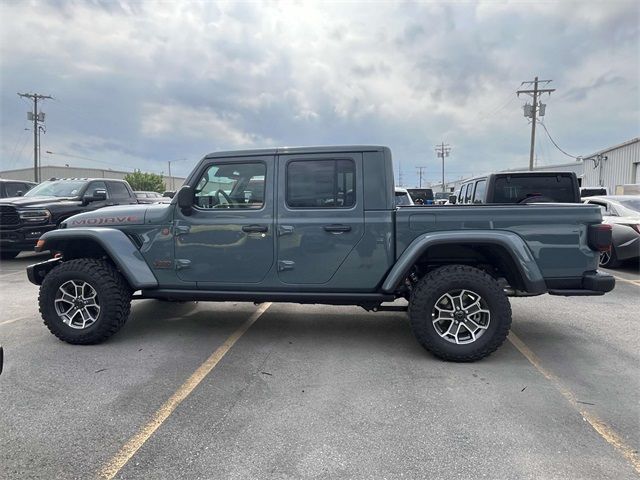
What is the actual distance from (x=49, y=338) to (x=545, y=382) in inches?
194

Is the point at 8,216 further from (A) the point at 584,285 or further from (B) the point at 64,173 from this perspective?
(B) the point at 64,173

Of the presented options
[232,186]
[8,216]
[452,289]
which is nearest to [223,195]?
A: [232,186]

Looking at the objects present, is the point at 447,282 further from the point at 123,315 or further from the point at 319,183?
the point at 123,315

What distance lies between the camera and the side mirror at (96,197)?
31.9 ft

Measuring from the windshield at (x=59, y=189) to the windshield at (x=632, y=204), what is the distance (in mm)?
12972

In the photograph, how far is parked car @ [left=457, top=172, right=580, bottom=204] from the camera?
7.62 m

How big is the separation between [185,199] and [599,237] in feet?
12.7

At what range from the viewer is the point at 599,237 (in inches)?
145

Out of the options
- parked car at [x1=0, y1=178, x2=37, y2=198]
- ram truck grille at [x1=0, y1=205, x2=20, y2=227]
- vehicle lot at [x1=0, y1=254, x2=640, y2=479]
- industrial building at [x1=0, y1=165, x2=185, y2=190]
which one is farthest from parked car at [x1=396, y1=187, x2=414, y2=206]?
industrial building at [x1=0, y1=165, x2=185, y2=190]

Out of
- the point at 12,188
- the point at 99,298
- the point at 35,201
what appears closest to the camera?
the point at 99,298

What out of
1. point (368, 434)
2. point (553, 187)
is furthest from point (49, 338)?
point (553, 187)

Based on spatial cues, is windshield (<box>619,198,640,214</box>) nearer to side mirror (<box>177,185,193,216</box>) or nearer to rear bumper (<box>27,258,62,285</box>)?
side mirror (<box>177,185,193,216</box>)

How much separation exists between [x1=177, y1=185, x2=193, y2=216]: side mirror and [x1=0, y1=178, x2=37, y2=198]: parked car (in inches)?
439

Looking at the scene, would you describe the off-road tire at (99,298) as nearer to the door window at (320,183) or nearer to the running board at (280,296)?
the running board at (280,296)
